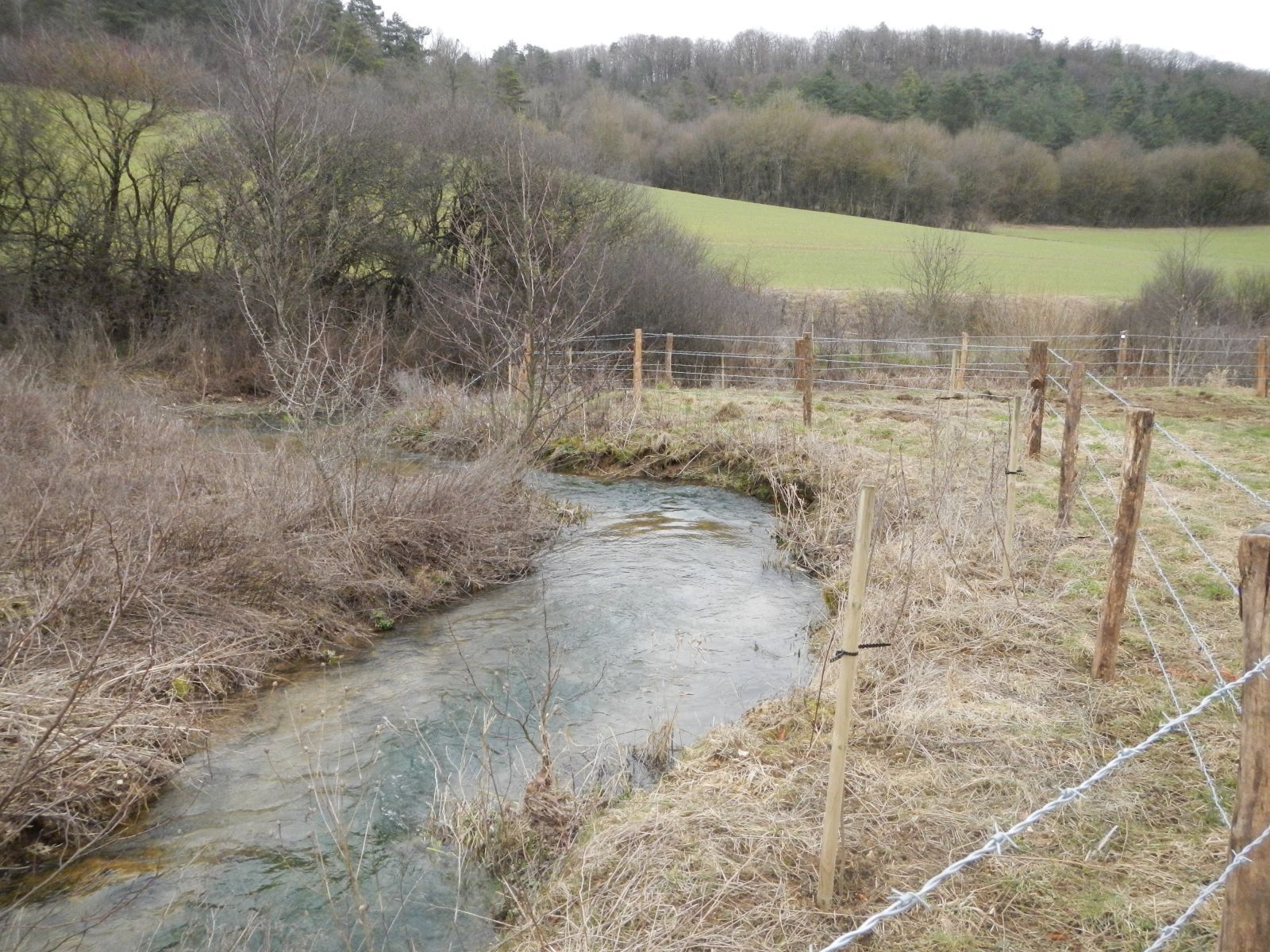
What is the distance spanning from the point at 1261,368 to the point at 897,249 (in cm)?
2424

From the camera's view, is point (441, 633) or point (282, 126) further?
point (282, 126)

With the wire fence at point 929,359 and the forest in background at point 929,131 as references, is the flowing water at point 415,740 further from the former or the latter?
the forest in background at point 929,131

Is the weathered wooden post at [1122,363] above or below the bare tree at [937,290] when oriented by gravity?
below

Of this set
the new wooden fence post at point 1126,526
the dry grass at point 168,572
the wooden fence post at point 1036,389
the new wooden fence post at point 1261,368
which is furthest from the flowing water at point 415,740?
the new wooden fence post at point 1261,368

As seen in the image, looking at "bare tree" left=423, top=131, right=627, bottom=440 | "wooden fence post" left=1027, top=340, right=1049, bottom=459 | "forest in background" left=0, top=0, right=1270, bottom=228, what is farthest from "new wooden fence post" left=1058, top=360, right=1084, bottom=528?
"forest in background" left=0, top=0, right=1270, bottom=228

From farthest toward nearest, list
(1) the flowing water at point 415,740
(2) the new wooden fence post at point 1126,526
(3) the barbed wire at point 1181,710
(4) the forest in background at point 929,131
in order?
1. (4) the forest in background at point 929,131
2. (2) the new wooden fence post at point 1126,526
3. (1) the flowing water at point 415,740
4. (3) the barbed wire at point 1181,710

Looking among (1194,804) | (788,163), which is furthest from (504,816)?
(788,163)

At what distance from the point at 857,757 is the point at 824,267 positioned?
107 feet

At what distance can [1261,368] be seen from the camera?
1705 centimetres

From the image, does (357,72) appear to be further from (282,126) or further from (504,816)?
(504,816)

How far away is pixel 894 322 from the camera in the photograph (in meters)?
26.0

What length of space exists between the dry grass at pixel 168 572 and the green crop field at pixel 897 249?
2113 centimetres

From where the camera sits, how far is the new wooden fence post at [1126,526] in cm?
471

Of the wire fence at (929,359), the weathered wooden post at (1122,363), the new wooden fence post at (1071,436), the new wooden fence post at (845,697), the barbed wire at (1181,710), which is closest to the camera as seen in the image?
the new wooden fence post at (845,697)
